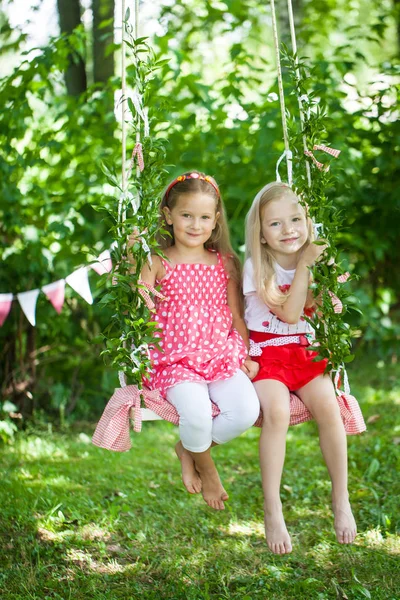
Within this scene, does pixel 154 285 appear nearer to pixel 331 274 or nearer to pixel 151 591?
pixel 331 274

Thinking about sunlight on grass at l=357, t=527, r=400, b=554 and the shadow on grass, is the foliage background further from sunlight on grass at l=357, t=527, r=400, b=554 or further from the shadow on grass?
sunlight on grass at l=357, t=527, r=400, b=554

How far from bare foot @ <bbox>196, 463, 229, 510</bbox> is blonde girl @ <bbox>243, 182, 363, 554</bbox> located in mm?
246

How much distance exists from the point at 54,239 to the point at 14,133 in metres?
0.79

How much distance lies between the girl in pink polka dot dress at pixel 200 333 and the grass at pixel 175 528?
0.37 m

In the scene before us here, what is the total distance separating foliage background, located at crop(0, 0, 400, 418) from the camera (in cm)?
430

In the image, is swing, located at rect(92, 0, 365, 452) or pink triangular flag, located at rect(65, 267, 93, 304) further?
pink triangular flag, located at rect(65, 267, 93, 304)

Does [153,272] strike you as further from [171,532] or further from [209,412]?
[171,532]

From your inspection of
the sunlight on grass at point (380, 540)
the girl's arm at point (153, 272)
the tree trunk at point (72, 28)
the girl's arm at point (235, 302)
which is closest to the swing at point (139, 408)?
the girl's arm at point (153, 272)

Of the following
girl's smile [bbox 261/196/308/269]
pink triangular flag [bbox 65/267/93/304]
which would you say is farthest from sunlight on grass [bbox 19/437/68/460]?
girl's smile [bbox 261/196/308/269]

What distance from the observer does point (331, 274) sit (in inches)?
101

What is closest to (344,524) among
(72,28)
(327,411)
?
(327,411)

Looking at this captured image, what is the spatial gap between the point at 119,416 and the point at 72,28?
3.83 metres

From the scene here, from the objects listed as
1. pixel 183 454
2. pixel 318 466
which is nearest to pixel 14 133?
pixel 183 454

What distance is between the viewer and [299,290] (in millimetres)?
2672
